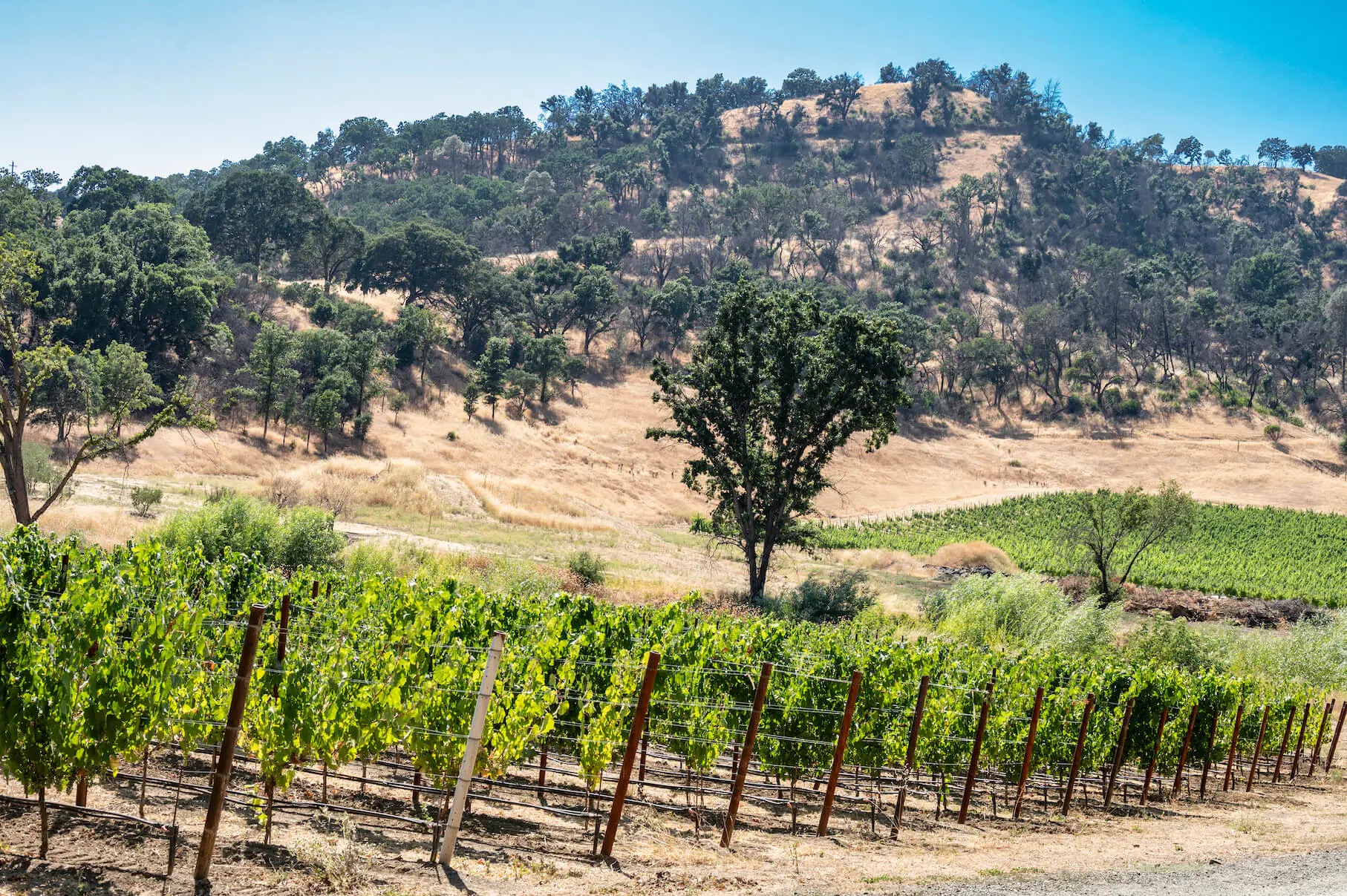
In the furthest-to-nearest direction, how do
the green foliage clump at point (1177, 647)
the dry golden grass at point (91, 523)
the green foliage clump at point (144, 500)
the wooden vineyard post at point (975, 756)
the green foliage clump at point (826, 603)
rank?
the green foliage clump at point (826, 603)
the green foliage clump at point (144, 500)
the green foliage clump at point (1177, 647)
the dry golden grass at point (91, 523)
the wooden vineyard post at point (975, 756)

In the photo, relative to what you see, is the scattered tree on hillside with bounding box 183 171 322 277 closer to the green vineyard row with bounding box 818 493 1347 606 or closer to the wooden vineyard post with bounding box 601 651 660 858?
the green vineyard row with bounding box 818 493 1347 606

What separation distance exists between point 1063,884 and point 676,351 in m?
108

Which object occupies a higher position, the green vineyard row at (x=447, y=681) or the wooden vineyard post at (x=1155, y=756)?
the green vineyard row at (x=447, y=681)

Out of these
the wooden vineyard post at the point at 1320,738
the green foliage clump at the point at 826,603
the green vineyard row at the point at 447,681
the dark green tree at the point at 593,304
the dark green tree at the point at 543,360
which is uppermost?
the dark green tree at the point at 593,304

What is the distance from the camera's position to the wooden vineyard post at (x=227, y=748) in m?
7.54

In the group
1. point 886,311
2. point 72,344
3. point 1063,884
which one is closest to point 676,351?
point 886,311

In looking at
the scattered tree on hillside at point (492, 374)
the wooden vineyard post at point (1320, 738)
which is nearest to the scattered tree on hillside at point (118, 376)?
the scattered tree on hillside at point (492, 374)

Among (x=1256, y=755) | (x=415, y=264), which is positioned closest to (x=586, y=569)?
(x=1256, y=755)

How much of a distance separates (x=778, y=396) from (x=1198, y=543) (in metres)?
54.3

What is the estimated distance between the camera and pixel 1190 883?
11.2m

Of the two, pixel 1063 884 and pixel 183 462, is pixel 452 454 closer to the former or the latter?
pixel 183 462

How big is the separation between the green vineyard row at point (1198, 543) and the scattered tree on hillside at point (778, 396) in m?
18.0

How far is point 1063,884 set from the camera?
1061 cm

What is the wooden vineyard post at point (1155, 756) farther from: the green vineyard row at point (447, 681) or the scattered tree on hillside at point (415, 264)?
the scattered tree on hillside at point (415, 264)
